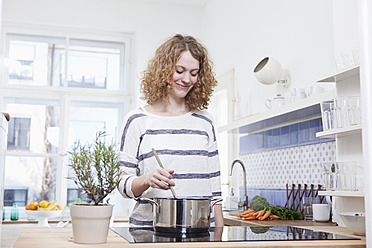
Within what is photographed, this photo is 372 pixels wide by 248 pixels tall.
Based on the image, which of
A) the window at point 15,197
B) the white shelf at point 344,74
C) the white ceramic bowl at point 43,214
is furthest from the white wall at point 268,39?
the window at point 15,197

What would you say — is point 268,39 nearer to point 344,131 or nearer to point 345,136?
point 345,136

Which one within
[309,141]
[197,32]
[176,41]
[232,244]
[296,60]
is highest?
[197,32]

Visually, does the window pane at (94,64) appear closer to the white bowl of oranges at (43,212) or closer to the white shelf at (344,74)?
the white bowl of oranges at (43,212)

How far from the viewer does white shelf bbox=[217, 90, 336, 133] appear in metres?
2.30

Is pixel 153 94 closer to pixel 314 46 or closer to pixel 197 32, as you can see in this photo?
pixel 314 46

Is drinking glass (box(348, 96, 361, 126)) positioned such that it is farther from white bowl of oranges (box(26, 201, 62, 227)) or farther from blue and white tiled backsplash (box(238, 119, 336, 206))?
white bowl of oranges (box(26, 201, 62, 227))

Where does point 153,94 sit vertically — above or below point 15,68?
below

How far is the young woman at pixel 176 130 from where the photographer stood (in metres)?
1.53

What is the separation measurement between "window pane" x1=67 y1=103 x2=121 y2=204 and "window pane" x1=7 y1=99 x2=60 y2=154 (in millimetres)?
194

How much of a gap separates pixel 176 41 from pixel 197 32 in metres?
3.54

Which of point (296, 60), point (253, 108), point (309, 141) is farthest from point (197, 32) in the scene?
point (309, 141)

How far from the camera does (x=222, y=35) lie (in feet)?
14.5

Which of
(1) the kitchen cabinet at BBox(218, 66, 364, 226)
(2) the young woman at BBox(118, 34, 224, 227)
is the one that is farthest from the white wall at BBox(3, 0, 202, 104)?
(2) the young woman at BBox(118, 34, 224, 227)

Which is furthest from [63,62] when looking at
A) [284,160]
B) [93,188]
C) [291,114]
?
[93,188]
